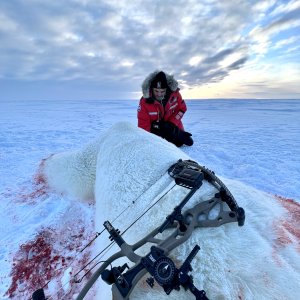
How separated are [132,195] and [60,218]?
1.61m

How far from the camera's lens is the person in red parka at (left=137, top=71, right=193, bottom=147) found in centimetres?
571

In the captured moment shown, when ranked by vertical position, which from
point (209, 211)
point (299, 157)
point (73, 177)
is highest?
point (209, 211)

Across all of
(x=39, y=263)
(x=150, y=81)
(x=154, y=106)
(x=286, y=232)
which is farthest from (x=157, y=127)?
(x=286, y=232)

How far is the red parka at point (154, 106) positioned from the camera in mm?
5812

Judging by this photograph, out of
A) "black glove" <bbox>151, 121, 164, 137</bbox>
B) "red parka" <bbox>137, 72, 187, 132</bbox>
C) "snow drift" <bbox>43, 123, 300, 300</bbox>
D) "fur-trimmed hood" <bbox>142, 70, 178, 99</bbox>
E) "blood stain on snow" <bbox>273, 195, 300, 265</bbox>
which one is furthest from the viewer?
"black glove" <bbox>151, 121, 164, 137</bbox>

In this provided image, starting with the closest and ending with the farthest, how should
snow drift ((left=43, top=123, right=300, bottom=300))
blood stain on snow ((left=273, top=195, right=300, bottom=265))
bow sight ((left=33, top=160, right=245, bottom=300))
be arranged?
bow sight ((left=33, top=160, right=245, bottom=300)), snow drift ((left=43, top=123, right=300, bottom=300)), blood stain on snow ((left=273, top=195, right=300, bottom=265))

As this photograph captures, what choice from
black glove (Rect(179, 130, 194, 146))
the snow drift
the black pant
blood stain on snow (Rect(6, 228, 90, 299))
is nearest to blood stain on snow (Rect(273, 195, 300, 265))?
the snow drift

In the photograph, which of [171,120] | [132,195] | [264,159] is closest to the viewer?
[132,195]

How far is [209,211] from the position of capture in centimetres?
160

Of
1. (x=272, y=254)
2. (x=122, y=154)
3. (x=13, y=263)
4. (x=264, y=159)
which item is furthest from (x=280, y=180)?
(x=13, y=263)

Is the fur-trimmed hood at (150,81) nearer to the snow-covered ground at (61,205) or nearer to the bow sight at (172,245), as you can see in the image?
the snow-covered ground at (61,205)

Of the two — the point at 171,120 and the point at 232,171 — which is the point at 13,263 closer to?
the point at 232,171

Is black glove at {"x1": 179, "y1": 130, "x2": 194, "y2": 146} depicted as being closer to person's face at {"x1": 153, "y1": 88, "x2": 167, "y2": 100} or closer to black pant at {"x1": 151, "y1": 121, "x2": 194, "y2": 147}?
black pant at {"x1": 151, "y1": 121, "x2": 194, "y2": 147}

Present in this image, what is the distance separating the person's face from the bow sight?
12.9 feet
